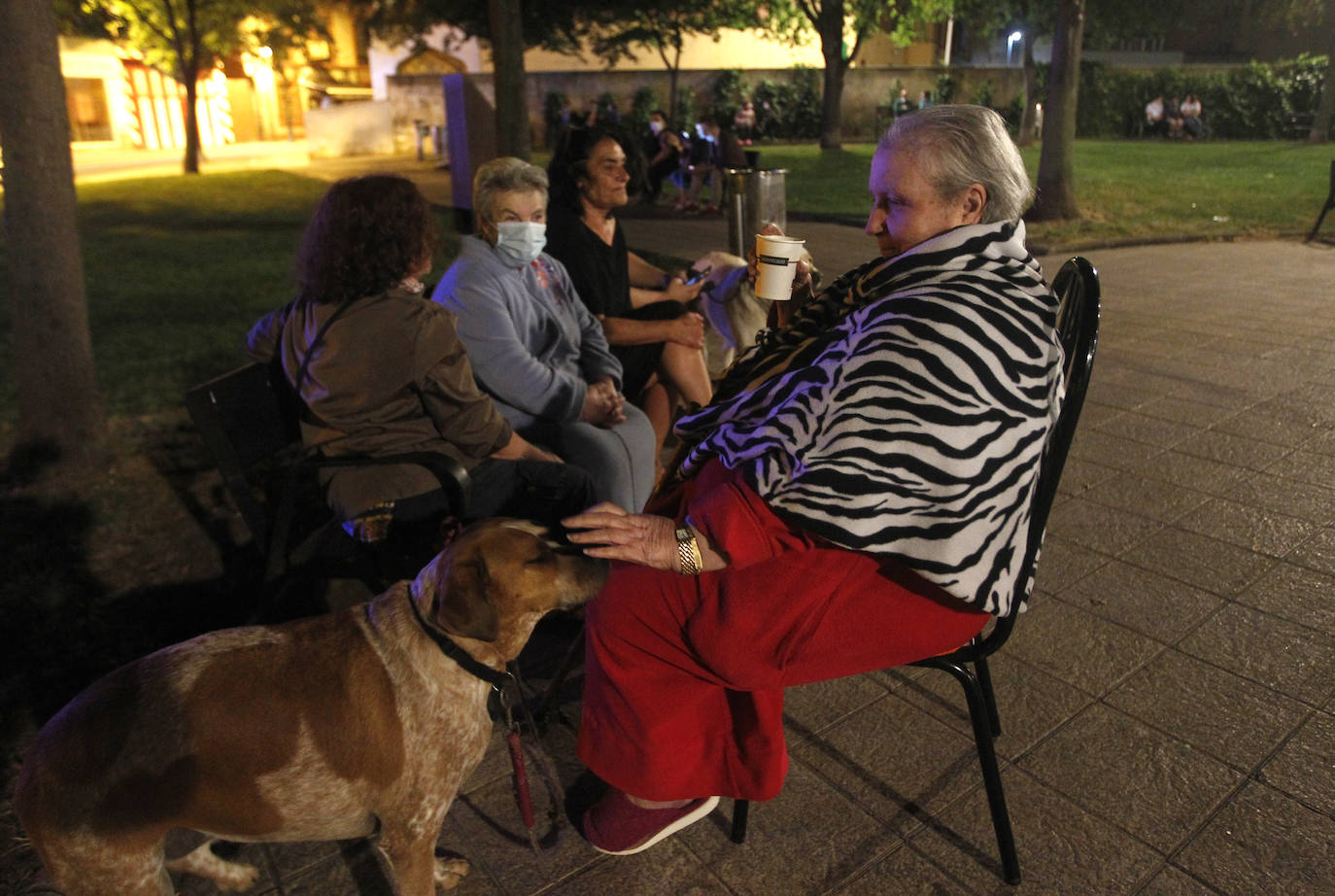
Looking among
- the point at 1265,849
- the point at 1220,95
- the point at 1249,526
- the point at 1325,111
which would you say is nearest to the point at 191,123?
the point at 1249,526

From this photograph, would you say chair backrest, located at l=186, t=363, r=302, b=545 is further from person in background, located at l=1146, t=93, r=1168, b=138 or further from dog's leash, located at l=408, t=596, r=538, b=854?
person in background, located at l=1146, t=93, r=1168, b=138

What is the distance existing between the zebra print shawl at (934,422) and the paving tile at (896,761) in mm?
833

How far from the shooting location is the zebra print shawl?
72.4 inches

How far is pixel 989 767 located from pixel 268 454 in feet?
8.34

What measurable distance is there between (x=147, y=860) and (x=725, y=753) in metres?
1.30

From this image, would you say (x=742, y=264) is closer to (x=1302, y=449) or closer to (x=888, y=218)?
(x=888, y=218)

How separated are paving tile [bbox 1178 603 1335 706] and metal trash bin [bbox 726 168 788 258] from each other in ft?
11.6

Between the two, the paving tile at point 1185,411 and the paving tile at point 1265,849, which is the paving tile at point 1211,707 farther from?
the paving tile at point 1185,411

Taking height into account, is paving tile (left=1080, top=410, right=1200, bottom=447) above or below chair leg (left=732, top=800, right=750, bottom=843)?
above

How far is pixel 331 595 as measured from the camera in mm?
3816

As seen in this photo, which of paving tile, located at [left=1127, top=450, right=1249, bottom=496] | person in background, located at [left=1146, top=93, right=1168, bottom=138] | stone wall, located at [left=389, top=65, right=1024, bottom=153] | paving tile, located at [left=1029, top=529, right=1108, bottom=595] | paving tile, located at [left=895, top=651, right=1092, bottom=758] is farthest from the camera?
person in background, located at [left=1146, top=93, right=1168, bottom=138]

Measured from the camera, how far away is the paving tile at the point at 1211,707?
107 inches

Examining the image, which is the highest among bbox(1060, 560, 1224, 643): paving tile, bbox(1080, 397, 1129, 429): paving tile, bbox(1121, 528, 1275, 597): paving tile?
bbox(1080, 397, 1129, 429): paving tile

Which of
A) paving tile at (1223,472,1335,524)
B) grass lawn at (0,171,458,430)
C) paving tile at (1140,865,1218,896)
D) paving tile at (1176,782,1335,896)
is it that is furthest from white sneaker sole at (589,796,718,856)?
paving tile at (1223,472,1335,524)
